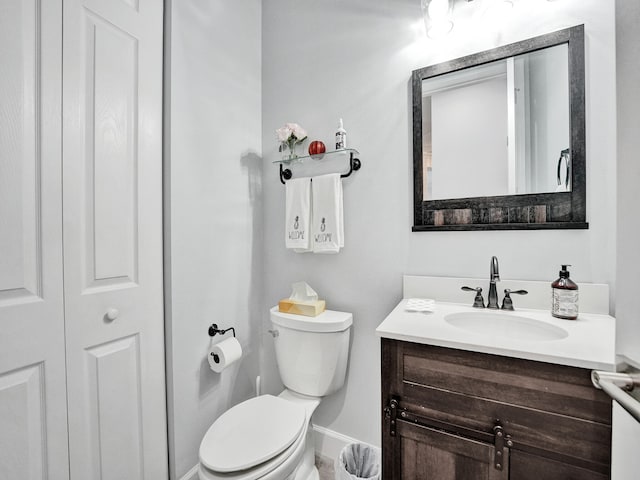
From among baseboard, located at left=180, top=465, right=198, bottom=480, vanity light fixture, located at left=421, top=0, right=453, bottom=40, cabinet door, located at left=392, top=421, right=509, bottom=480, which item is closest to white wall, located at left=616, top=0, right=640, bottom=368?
cabinet door, located at left=392, top=421, right=509, bottom=480

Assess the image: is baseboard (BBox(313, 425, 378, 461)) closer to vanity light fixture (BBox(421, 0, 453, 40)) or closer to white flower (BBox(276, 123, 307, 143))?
white flower (BBox(276, 123, 307, 143))

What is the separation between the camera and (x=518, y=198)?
1136mm

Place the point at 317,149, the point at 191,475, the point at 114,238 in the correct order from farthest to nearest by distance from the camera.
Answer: the point at 317,149 < the point at 191,475 < the point at 114,238

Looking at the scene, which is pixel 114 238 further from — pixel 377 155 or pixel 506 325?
pixel 506 325

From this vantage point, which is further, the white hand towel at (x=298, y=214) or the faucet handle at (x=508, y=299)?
the white hand towel at (x=298, y=214)

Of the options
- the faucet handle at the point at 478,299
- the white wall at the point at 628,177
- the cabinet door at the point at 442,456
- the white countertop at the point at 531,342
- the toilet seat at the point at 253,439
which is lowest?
the toilet seat at the point at 253,439

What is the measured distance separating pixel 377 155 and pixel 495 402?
3.62 ft

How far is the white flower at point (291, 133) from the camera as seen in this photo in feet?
4.94

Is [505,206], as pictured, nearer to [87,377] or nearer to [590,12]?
[590,12]

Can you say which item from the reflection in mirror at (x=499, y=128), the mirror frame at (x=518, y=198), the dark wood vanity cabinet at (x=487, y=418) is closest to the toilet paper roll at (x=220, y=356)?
the dark wood vanity cabinet at (x=487, y=418)

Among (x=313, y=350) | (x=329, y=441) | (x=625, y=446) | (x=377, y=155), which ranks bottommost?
(x=329, y=441)

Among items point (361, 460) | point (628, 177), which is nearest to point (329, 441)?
point (361, 460)

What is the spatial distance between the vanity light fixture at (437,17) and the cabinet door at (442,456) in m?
1.55

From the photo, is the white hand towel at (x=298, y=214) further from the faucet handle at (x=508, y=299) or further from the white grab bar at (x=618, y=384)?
the white grab bar at (x=618, y=384)
